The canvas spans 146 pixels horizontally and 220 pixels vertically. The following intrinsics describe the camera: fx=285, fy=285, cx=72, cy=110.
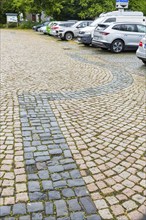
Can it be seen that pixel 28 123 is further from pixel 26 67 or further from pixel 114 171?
Result: pixel 26 67

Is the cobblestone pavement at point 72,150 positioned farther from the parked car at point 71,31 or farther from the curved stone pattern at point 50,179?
the parked car at point 71,31

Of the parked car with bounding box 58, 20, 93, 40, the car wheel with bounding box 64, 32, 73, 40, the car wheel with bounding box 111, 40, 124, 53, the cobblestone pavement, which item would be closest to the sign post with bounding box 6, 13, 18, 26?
the parked car with bounding box 58, 20, 93, 40

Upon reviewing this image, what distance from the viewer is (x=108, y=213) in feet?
9.57

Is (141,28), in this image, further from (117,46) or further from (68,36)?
(68,36)

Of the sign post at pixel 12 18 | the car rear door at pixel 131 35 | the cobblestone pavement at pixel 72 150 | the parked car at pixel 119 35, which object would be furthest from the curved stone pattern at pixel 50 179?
the sign post at pixel 12 18

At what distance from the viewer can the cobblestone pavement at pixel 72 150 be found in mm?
3006

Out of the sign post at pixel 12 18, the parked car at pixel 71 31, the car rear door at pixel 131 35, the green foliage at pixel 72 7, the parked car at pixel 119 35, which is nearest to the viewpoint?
the parked car at pixel 119 35

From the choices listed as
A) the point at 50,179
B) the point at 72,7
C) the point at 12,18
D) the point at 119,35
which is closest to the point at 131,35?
the point at 119,35

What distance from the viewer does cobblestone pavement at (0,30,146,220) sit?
9.86 feet

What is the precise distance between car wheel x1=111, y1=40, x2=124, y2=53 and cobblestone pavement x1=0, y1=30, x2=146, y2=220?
732cm

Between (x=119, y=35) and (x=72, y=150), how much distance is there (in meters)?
12.2

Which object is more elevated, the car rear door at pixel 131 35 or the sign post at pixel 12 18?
the sign post at pixel 12 18

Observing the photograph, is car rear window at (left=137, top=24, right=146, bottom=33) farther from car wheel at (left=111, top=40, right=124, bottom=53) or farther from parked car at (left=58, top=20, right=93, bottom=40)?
parked car at (left=58, top=20, right=93, bottom=40)

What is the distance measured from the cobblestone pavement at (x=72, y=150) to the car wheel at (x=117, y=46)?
7.32 m
